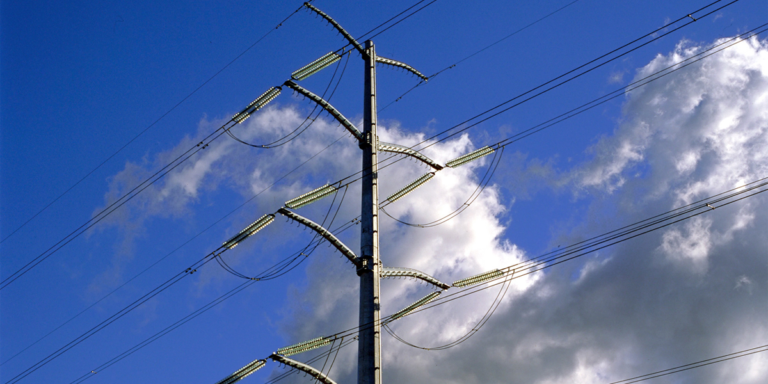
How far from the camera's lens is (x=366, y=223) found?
30406mm

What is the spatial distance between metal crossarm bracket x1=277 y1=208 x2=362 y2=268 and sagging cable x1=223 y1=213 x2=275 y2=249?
1213mm

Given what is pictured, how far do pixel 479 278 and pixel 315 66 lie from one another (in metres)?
12.9

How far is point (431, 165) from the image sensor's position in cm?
3509

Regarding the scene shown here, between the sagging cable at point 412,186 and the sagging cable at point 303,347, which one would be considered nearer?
the sagging cable at point 303,347

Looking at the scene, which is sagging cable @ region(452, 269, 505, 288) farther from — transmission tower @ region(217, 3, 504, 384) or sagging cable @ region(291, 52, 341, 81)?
sagging cable @ region(291, 52, 341, 81)

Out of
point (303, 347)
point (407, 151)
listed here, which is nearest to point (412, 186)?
point (407, 151)

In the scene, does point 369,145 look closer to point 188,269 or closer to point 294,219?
point 294,219

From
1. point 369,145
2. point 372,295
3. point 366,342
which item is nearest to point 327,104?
point 369,145

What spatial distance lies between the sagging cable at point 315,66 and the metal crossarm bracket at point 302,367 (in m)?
13.1

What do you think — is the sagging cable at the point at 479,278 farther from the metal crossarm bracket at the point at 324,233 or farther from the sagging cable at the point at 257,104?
the sagging cable at the point at 257,104

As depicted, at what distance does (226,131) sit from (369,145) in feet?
24.9

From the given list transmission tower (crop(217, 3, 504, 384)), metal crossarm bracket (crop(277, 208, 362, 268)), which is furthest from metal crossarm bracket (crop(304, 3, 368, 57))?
metal crossarm bracket (crop(277, 208, 362, 268))

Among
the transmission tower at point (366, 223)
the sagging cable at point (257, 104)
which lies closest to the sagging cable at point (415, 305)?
the transmission tower at point (366, 223)

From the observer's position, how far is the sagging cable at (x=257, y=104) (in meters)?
32.5
